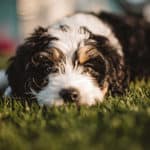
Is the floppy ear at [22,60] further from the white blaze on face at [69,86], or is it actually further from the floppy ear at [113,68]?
the floppy ear at [113,68]

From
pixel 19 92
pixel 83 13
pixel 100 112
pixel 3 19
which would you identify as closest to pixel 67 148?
pixel 100 112

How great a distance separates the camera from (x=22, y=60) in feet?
23.9

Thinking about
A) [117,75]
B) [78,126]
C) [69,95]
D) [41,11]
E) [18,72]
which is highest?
[41,11]

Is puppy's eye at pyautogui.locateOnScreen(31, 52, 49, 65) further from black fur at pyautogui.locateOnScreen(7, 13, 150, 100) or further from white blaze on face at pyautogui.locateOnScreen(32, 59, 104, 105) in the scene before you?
white blaze on face at pyautogui.locateOnScreen(32, 59, 104, 105)

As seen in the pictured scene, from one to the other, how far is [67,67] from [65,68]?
0.03 m

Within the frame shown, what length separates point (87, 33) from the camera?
24.4 ft

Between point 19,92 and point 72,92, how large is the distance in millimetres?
1115

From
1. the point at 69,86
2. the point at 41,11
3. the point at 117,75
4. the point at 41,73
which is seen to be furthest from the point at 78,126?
the point at 41,11

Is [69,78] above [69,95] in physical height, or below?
above

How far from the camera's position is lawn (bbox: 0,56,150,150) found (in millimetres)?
4527

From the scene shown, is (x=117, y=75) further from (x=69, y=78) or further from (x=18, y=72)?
(x=18, y=72)

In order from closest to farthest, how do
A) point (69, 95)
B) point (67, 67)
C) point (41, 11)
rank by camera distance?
point (69, 95) < point (67, 67) < point (41, 11)

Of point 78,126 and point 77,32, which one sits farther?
point 77,32

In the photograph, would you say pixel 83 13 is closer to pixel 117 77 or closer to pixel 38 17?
pixel 117 77
